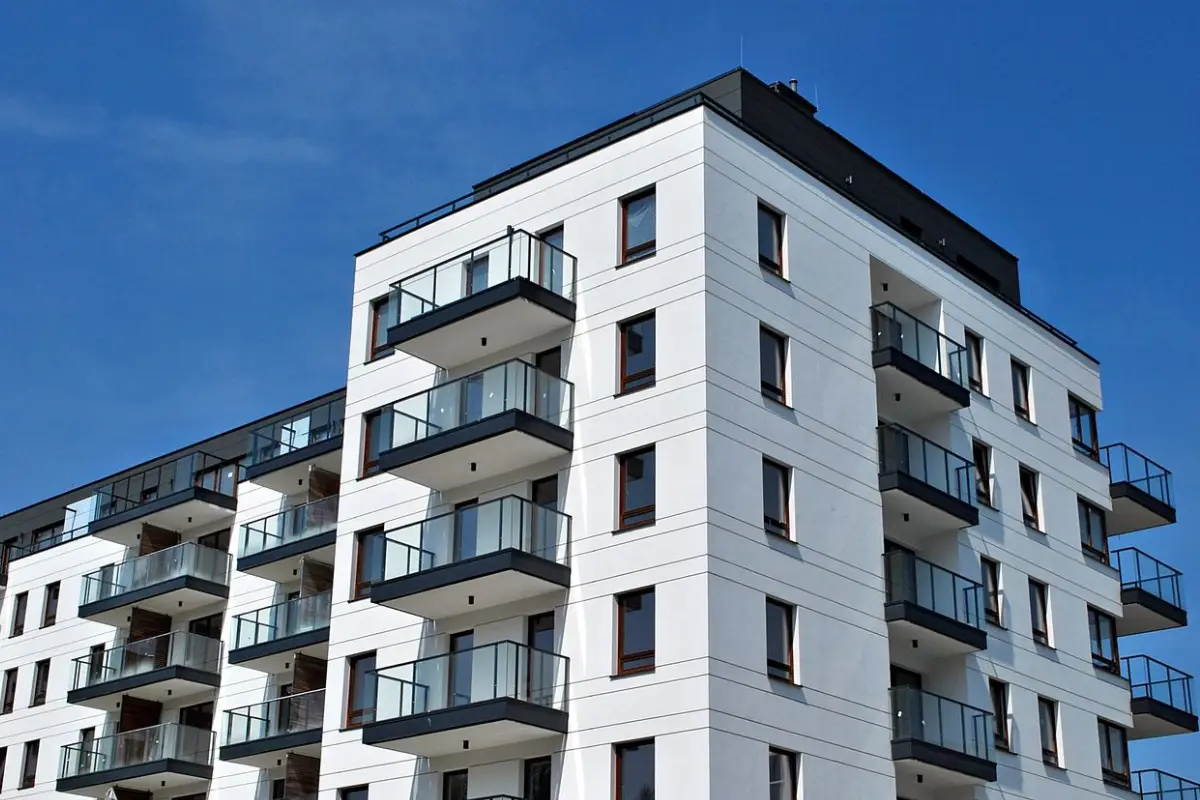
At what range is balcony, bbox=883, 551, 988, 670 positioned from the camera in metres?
33.7

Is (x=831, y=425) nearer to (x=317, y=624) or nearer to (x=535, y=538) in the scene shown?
(x=535, y=538)

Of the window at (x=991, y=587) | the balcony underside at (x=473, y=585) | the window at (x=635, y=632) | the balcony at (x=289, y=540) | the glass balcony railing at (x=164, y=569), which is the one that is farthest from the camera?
the glass balcony railing at (x=164, y=569)

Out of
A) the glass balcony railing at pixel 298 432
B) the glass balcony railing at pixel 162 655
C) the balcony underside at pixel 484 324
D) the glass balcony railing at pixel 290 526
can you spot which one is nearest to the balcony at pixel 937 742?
the balcony underside at pixel 484 324

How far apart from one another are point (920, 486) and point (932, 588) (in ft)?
7.10

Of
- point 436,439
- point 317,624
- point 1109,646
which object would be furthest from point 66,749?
point 1109,646

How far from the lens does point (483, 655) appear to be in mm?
31594

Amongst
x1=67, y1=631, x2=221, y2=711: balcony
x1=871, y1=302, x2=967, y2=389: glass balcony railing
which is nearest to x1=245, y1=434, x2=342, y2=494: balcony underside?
x1=67, y1=631, x2=221, y2=711: balcony

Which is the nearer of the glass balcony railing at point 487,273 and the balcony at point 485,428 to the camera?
the balcony at point 485,428

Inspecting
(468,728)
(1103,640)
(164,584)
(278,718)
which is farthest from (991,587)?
(164,584)

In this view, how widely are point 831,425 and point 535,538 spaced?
21.3 ft

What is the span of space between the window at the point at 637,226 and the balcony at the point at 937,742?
10106 mm

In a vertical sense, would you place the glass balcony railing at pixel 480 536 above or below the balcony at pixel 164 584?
below

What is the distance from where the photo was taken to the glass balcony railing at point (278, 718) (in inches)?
1578

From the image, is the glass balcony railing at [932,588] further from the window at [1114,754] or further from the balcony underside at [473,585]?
the balcony underside at [473,585]
